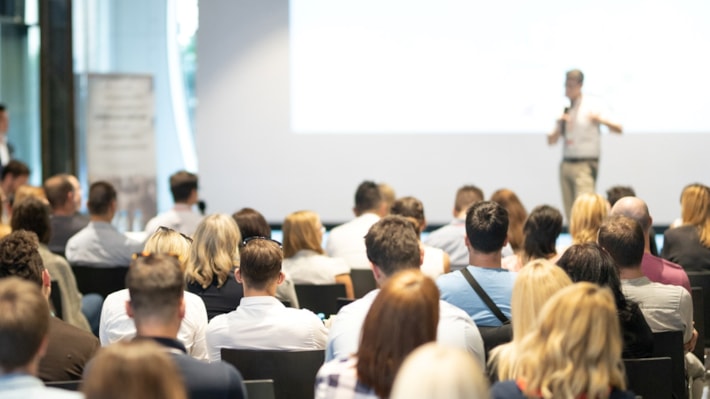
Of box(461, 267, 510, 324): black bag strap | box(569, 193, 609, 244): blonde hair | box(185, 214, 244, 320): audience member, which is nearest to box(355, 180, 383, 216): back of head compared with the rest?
box(569, 193, 609, 244): blonde hair

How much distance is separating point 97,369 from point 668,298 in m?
2.83

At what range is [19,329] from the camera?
7.81ft

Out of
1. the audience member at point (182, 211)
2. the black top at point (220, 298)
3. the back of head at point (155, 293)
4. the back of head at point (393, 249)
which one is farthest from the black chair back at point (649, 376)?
the audience member at point (182, 211)

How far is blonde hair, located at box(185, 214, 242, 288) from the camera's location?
443cm

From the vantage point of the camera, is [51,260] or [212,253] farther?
[51,260]

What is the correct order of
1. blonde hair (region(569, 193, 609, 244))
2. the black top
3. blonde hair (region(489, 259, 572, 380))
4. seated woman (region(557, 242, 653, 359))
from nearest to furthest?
blonde hair (region(489, 259, 572, 380)) → seated woman (region(557, 242, 653, 359)) → the black top → blonde hair (region(569, 193, 609, 244))

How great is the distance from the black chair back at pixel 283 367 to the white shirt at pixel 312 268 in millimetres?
1975

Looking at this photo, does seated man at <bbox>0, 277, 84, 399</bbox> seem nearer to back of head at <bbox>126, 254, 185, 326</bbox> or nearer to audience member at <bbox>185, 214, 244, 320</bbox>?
back of head at <bbox>126, 254, 185, 326</bbox>

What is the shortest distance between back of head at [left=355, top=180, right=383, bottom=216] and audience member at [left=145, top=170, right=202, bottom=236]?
3.59 ft

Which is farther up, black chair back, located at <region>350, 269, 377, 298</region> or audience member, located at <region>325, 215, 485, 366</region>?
audience member, located at <region>325, 215, 485, 366</region>

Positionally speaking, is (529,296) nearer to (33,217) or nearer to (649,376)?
(649,376)

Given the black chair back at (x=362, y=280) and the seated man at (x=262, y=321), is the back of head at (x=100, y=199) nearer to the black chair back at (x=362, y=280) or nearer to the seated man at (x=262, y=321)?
the black chair back at (x=362, y=280)

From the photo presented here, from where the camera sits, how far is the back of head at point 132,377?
1.87m

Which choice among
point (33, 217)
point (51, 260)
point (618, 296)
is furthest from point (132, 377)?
point (33, 217)
